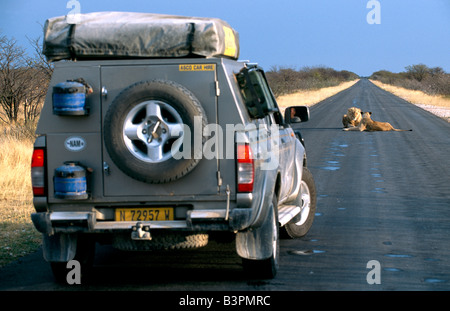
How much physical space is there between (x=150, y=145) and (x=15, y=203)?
220 inches

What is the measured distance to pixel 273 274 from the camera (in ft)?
20.1

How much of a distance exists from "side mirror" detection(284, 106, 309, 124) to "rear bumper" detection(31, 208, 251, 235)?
2430 millimetres

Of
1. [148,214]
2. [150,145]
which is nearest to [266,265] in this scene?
[148,214]

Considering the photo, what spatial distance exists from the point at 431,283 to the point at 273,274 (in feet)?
4.33

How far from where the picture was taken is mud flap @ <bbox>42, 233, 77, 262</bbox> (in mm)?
5965

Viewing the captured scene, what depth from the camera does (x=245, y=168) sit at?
18.5 ft

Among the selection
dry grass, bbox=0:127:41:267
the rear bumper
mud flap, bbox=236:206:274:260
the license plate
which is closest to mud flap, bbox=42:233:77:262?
the rear bumper

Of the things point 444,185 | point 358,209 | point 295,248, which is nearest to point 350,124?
point 444,185

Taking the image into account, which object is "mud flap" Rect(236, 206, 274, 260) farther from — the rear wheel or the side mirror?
the side mirror

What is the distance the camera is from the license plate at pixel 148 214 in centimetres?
574

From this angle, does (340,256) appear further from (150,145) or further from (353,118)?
(353,118)

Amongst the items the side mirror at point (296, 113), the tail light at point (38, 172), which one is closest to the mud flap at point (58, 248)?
the tail light at point (38, 172)

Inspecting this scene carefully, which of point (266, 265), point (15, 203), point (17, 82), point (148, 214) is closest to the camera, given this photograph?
point (148, 214)
